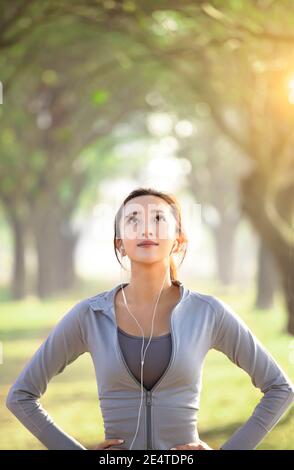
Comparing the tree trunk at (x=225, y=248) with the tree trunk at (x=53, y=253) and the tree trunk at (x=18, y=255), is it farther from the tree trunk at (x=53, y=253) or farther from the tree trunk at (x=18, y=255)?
the tree trunk at (x=18, y=255)

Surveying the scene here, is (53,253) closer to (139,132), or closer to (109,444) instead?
(139,132)

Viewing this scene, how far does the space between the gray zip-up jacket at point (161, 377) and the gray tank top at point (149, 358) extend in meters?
0.03

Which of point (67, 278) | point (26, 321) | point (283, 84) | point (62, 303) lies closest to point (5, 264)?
point (67, 278)

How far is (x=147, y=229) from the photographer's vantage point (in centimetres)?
353

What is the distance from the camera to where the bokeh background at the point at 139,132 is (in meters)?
11.2

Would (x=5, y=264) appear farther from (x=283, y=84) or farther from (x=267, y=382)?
(x=267, y=382)

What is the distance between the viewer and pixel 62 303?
3472cm

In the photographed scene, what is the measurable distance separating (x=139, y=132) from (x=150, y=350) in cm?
3945

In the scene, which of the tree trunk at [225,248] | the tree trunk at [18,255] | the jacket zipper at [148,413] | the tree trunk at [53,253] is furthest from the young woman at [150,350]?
the tree trunk at [225,248]

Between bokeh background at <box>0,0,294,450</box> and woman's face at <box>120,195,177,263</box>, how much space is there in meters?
0.22

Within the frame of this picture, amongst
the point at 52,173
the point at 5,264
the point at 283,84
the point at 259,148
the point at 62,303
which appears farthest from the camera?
the point at 5,264

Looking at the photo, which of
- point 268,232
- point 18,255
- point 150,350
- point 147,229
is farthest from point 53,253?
point 150,350

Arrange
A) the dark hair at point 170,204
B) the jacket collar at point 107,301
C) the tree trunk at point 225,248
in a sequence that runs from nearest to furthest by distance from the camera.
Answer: the jacket collar at point 107,301
the dark hair at point 170,204
the tree trunk at point 225,248

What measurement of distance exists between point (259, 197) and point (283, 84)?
2.52 metres
